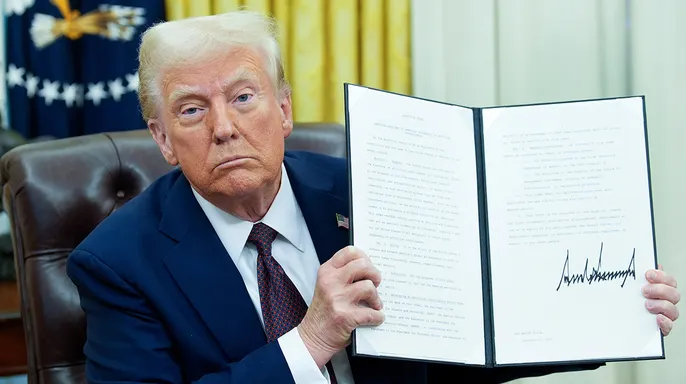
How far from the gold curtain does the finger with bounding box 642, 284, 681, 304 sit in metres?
1.32

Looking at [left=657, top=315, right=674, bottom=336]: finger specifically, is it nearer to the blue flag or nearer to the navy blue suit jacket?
the navy blue suit jacket

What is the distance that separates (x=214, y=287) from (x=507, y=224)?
0.59 m

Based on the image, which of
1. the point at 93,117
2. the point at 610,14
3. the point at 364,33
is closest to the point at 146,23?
the point at 93,117

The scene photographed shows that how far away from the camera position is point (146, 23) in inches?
102

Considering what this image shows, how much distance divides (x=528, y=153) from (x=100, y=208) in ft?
3.31

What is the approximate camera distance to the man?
5.31 feet

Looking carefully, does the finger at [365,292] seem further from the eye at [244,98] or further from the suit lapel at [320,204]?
the eye at [244,98]

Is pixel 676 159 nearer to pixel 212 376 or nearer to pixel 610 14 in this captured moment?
pixel 610 14

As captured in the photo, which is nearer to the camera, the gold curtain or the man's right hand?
the man's right hand

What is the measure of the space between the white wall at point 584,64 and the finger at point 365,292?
1.38m

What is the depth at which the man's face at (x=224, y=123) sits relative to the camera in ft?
5.41

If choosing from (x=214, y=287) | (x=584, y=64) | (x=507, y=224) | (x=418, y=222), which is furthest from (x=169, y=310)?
(x=584, y=64)
